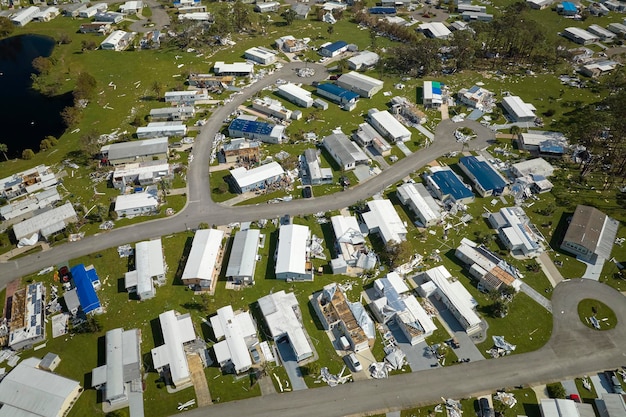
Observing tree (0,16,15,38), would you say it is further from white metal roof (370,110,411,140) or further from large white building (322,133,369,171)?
white metal roof (370,110,411,140)

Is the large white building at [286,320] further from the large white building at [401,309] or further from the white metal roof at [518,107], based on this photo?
the white metal roof at [518,107]

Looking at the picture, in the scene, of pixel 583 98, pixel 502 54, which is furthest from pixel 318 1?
pixel 583 98

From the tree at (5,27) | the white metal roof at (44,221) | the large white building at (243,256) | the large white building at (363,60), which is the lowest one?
the large white building at (243,256)

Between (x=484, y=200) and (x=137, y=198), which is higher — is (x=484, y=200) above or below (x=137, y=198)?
below

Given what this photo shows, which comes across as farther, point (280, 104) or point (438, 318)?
point (280, 104)

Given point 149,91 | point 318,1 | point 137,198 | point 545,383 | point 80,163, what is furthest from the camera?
point 318,1

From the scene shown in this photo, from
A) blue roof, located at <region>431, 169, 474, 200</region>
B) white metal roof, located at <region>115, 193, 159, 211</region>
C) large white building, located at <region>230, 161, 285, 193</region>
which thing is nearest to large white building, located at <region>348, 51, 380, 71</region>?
large white building, located at <region>230, 161, 285, 193</region>

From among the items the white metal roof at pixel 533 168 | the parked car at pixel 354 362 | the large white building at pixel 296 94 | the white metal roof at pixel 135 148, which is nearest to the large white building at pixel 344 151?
the large white building at pixel 296 94

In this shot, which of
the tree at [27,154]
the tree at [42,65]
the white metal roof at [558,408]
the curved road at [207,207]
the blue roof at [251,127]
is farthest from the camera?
the tree at [42,65]

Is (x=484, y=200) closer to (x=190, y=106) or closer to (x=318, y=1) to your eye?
(x=190, y=106)
